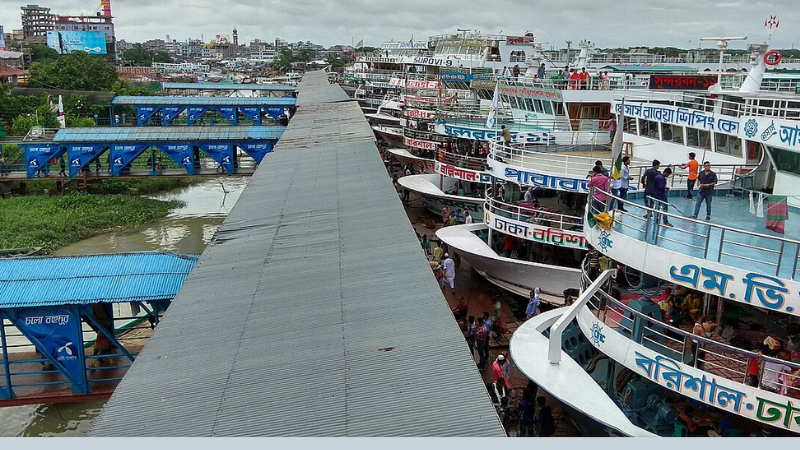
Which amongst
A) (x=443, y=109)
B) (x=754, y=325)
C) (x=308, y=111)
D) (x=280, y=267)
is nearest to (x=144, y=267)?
(x=280, y=267)

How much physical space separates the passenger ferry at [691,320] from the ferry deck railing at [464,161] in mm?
10649

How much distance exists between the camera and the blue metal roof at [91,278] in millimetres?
11680

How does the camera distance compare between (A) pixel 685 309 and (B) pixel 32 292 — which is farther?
(B) pixel 32 292

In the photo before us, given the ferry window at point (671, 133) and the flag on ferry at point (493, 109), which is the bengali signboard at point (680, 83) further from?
the flag on ferry at point (493, 109)

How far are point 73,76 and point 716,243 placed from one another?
211ft

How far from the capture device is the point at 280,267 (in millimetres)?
12484

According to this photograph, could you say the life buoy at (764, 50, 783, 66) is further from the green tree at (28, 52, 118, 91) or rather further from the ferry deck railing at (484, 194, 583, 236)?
the green tree at (28, 52, 118, 91)

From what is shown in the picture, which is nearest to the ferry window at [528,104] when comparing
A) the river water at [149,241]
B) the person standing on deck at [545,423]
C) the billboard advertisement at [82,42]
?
the river water at [149,241]

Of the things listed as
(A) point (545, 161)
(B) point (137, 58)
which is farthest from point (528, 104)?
(B) point (137, 58)

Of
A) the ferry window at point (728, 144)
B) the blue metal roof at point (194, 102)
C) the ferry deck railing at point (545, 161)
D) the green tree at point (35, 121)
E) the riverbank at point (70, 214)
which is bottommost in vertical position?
the riverbank at point (70, 214)

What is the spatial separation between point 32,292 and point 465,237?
11.0 meters

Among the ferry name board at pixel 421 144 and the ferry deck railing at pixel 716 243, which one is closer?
the ferry deck railing at pixel 716 243

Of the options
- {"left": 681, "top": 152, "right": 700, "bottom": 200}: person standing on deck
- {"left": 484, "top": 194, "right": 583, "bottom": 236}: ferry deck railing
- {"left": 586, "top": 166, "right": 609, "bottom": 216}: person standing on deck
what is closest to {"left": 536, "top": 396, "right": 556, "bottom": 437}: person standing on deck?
{"left": 586, "top": 166, "right": 609, "bottom": 216}: person standing on deck

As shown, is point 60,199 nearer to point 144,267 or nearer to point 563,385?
point 144,267
